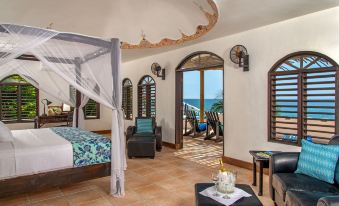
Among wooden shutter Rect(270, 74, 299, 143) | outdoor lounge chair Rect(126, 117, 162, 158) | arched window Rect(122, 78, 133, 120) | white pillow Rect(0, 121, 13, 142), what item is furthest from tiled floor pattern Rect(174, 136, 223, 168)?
white pillow Rect(0, 121, 13, 142)

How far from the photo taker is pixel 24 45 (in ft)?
9.00

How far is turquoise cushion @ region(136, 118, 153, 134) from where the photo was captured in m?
6.14

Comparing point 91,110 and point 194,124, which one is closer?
point 194,124

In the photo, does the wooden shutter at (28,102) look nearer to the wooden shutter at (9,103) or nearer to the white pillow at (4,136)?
the wooden shutter at (9,103)

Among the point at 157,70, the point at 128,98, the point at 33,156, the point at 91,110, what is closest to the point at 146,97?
the point at 157,70

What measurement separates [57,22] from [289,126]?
4655 mm

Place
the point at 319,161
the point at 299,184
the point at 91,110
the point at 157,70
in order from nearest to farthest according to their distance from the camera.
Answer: the point at 299,184 < the point at 319,161 < the point at 157,70 < the point at 91,110

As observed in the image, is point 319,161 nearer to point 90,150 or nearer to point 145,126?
point 90,150

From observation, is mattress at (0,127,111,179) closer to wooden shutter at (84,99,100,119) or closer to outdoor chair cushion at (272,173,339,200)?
outdoor chair cushion at (272,173,339,200)

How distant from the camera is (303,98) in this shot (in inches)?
149

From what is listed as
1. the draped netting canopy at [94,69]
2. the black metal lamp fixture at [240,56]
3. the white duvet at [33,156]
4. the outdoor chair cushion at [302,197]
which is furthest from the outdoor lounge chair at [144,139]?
the outdoor chair cushion at [302,197]

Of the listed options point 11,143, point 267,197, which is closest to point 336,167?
point 267,197

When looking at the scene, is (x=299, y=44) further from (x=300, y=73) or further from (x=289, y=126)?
(x=289, y=126)

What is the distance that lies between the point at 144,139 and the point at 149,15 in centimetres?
268
